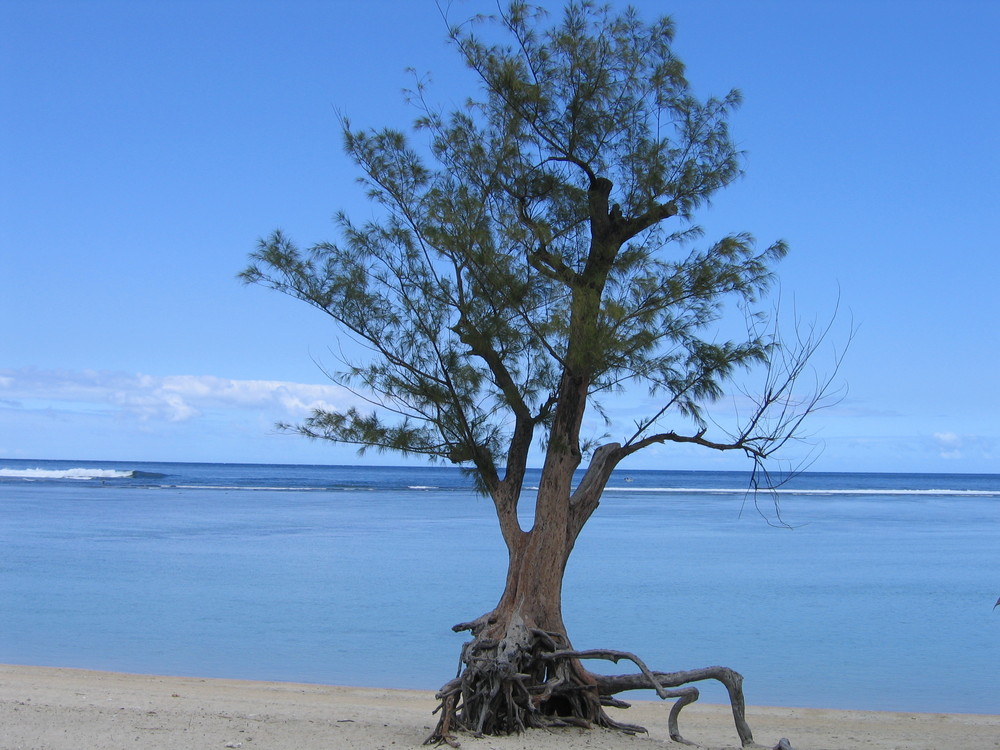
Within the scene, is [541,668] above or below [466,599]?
above

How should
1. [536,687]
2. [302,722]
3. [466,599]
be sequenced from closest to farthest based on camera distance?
1. [536,687]
2. [302,722]
3. [466,599]

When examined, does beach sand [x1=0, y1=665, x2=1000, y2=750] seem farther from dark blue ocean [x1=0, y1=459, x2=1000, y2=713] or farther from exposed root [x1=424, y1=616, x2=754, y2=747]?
dark blue ocean [x1=0, y1=459, x2=1000, y2=713]

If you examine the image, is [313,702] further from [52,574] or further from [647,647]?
[52,574]

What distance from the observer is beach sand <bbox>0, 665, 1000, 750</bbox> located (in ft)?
22.0

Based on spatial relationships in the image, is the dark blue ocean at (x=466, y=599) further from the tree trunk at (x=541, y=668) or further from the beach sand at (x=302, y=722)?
the tree trunk at (x=541, y=668)

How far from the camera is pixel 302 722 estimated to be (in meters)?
7.61

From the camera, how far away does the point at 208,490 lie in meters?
52.2

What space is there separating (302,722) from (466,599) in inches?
323

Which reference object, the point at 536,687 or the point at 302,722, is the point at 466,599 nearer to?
the point at 302,722

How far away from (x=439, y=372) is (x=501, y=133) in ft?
6.51

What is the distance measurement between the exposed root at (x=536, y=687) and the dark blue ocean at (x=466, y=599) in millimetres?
3641

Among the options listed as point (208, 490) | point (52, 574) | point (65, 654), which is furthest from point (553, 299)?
point (208, 490)

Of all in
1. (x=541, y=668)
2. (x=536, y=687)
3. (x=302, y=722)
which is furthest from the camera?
(x=302, y=722)

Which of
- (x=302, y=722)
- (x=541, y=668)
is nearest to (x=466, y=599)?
(x=302, y=722)
